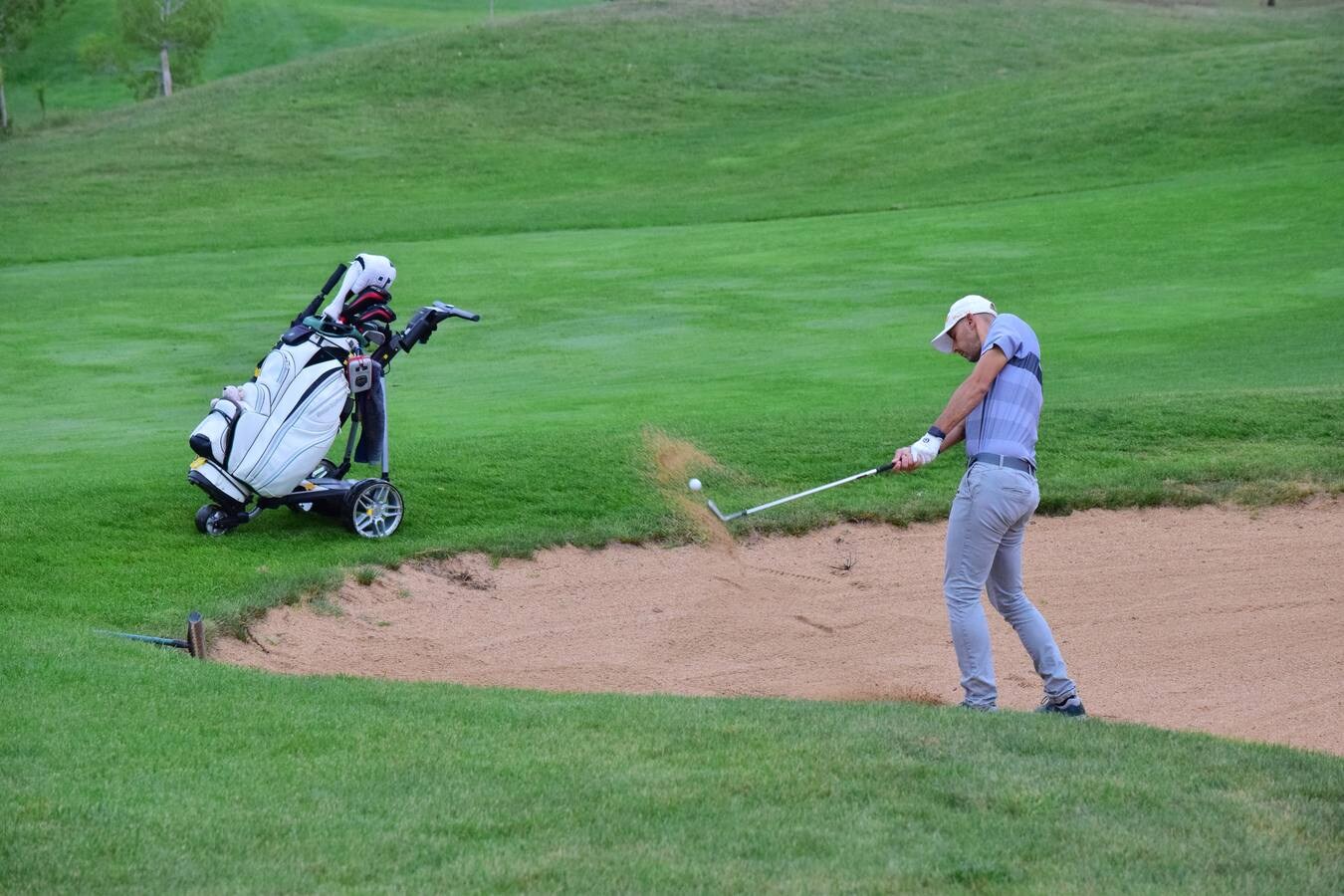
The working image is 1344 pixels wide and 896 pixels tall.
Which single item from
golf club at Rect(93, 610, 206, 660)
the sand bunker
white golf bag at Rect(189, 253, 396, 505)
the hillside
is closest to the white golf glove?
the sand bunker

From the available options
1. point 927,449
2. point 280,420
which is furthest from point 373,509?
point 927,449

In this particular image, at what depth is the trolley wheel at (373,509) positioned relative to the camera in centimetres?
1210

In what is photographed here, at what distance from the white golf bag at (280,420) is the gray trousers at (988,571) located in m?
5.05

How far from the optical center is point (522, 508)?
13062mm

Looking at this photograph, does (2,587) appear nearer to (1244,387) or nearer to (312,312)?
(312,312)

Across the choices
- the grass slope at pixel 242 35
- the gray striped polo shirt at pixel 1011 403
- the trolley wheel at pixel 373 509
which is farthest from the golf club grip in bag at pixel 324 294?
the grass slope at pixel 242 35

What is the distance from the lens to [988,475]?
8539 mm

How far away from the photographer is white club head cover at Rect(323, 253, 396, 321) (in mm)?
11977

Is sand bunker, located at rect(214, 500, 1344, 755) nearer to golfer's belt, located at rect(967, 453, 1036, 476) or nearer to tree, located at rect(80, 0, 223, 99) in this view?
golfer's belt, located at rect(967, 453, 1036, 476)

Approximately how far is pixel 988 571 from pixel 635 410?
743 cm

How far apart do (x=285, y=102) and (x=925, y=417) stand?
39204 mm

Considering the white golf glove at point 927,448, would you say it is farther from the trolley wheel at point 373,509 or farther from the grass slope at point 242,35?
the grass slope at point 242,35

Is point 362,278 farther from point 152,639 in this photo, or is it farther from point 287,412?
point 152,639

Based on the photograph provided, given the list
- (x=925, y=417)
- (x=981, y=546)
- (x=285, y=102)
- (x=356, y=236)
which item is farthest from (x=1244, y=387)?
(x=285, y=102)
